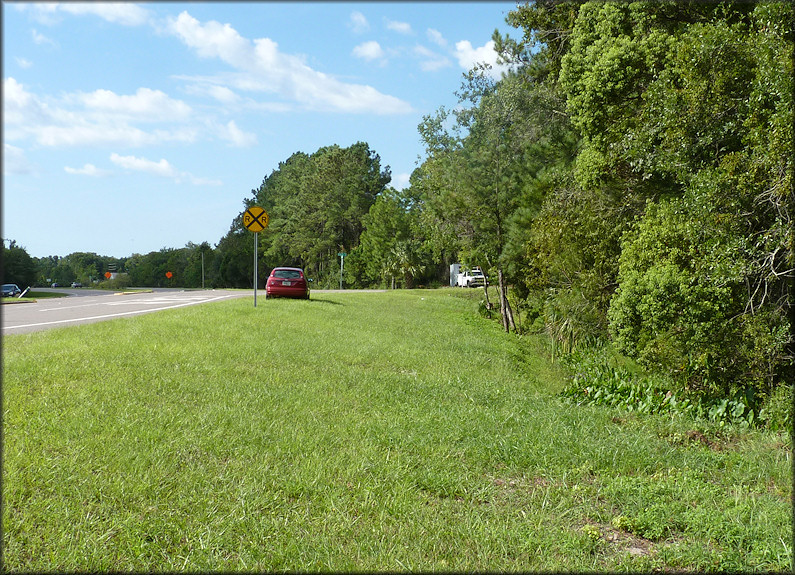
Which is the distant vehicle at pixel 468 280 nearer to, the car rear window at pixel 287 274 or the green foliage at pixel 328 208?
the green foliage at pixel 328 208

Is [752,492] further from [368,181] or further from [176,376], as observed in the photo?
[368,181]

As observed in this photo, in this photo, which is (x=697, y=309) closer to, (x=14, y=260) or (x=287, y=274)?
(x=14, y=260)

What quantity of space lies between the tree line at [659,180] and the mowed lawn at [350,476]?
5.36 ft

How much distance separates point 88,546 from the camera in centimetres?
374

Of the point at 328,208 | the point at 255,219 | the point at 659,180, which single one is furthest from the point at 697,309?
the point at 328,208

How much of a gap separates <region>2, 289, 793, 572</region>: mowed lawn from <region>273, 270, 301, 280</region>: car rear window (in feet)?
53.2

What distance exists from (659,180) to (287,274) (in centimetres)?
1781

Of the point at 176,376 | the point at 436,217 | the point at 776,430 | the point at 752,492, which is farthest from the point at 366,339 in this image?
the point at 436,217

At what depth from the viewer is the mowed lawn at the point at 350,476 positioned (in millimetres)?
3850

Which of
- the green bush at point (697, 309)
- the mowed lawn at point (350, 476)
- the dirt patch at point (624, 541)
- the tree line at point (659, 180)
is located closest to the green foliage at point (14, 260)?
the tree line at point (659, 180)

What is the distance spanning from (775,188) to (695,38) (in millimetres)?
2747

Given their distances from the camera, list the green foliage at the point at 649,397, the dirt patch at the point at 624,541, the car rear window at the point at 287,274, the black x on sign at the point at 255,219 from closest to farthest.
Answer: the dirt patch at the point at 624,541 → the green foliage at the point at 649,397 → the black x on sign at the point at 255,219 → the car rear window at the point at 287,274

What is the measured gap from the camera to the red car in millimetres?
25562

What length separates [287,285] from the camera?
25562 mm
